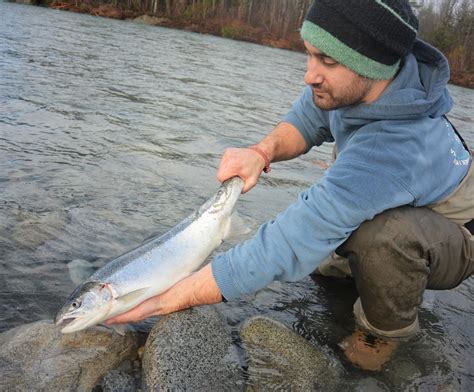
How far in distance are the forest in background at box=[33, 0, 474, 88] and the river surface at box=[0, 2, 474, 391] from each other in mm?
27826

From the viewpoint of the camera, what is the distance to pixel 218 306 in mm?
3701

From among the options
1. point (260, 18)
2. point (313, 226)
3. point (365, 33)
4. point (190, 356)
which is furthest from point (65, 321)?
point (260, 18)

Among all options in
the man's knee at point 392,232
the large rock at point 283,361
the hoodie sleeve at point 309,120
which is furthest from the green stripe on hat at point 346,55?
the large rock at point 283,361

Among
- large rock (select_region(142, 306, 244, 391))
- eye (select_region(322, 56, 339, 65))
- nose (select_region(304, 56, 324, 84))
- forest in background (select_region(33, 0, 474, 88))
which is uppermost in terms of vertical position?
eye (select_region(322, 56, 339, 65))

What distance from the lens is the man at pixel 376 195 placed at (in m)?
2.81

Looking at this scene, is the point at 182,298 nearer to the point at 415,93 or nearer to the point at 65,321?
the point at 65,321

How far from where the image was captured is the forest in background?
40.1 meters

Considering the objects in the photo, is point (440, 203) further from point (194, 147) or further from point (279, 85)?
point (279, 85)

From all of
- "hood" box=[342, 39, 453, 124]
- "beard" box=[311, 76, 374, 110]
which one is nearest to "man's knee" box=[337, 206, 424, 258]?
"hood" box=[342, 39, 453, 124]

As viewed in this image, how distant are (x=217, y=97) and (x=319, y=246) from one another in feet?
31.5

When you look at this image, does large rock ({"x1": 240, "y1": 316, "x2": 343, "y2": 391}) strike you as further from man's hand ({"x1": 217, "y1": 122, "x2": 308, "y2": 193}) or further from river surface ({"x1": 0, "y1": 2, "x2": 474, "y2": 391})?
man's hand ({"x1": 217, "y1": 122, "x2": 308, "y2": 193})

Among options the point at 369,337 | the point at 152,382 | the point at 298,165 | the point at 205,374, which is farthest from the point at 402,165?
the point at 298,165

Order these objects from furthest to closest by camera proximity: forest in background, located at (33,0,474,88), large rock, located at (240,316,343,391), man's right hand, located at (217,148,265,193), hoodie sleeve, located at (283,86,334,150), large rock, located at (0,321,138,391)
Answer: forest in background, located at (33,0,474,88)
hoodie sleeve, located at (283,86,334,150)
man's right hand, located at (217,148,265,193)
large rock, located at (240,316,343,391)
large rock, located at (0,321,138,391)

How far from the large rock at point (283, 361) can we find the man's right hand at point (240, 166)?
94cm
